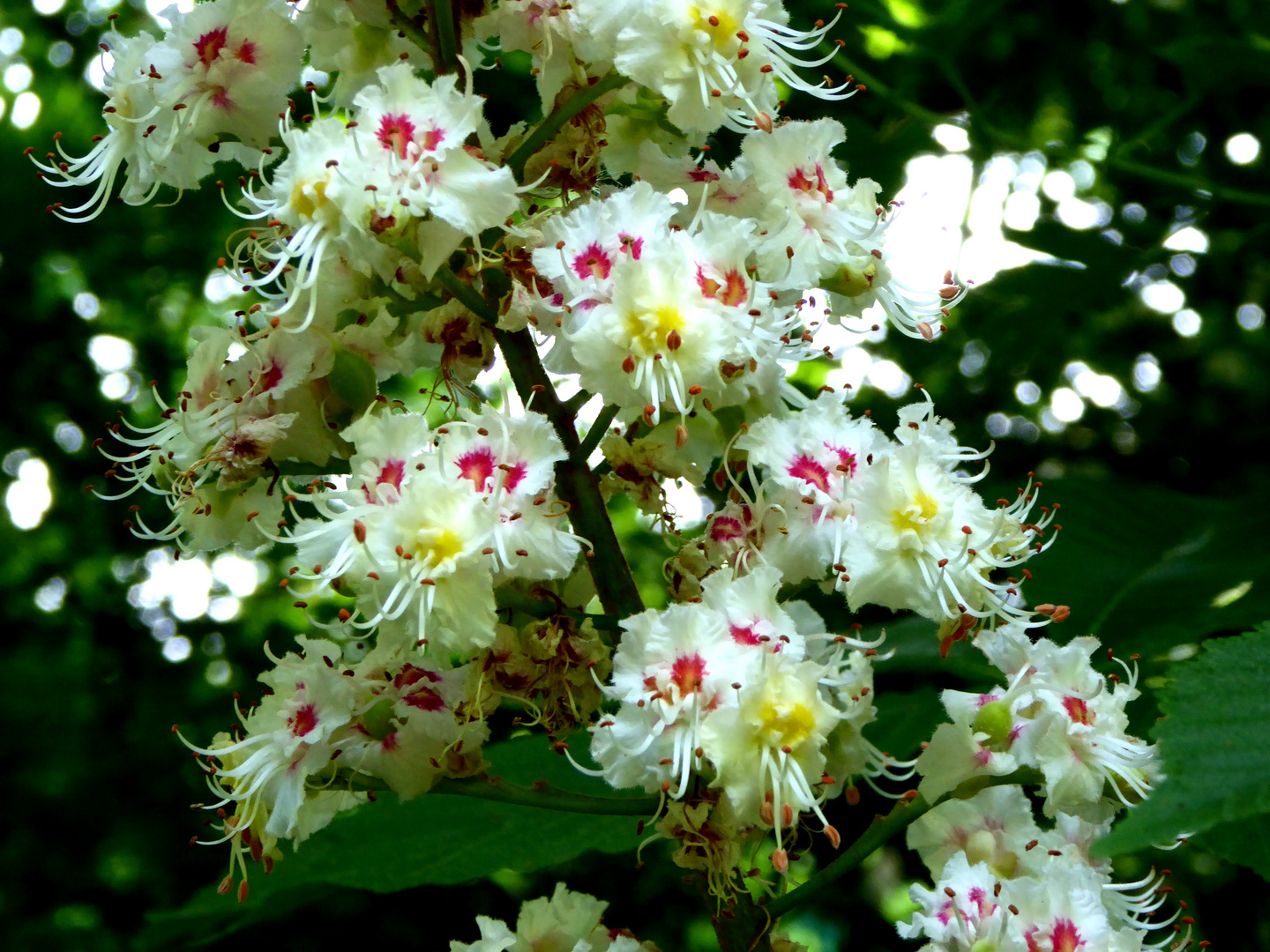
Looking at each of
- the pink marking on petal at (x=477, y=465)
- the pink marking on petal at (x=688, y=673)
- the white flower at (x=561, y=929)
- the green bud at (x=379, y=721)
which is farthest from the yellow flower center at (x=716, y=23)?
the white flower at (x=561, y=929)

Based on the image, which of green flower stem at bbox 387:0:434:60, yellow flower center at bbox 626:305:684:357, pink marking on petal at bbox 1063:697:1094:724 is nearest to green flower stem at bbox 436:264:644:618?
yellow flower center at bbox 626:305:684:357

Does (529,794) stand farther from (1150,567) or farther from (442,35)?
(1150,567)

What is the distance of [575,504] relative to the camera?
100cm

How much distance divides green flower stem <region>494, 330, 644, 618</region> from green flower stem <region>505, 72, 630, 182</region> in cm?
14

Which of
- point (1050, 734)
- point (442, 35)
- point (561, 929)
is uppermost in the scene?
point (442, 35)

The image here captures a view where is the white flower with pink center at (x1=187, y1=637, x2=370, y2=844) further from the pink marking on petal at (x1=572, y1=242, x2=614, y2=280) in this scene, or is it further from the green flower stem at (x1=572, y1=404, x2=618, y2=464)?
the pink marking on petal at (x1=572, y1=242, x2=614, y2=280)

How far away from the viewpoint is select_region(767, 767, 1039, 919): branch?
37.5 inches

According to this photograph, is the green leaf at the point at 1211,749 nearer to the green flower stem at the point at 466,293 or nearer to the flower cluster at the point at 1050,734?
the flower cluster at the point at 1050,734

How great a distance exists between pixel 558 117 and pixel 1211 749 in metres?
0.64

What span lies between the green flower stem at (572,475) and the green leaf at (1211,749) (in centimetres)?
Result: 41

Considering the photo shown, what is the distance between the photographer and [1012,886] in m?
0.96

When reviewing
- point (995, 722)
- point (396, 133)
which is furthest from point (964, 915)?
point (396, 133)

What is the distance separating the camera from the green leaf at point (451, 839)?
4.29ft

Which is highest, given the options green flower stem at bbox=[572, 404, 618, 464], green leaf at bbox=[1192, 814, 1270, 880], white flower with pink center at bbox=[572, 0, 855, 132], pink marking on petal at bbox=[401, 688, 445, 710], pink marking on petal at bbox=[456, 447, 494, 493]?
white flower with pink center at bbox=[572, 0, 855, 132]
